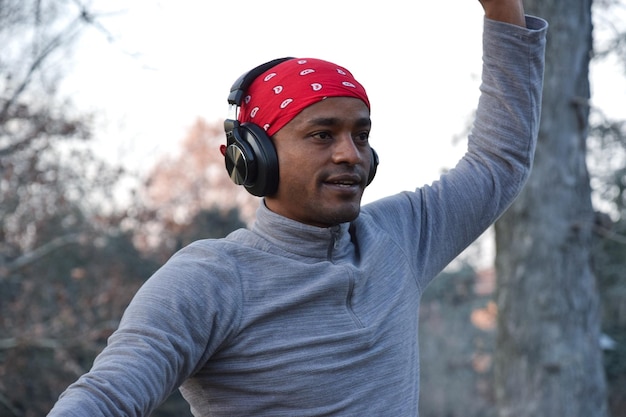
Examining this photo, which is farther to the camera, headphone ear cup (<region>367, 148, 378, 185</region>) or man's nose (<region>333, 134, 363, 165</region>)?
headphone ear cup (<region>367, 148, 378, 185</region>)

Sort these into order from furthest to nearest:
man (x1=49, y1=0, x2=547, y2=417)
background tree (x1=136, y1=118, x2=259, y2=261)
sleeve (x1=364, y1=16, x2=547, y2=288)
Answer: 1. background tree (x1=136, y1=118, x2=259, y2=261)
2. sleeve (x1=364, y1=16, x2=547, y2=288)
3. man (x1=49, y1=0, x2=547, y2=417)

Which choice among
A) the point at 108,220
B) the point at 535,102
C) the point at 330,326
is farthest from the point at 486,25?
the point at 108,220

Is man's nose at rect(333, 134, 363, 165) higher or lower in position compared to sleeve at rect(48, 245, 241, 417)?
higher

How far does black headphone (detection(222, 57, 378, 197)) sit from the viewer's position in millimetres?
2029

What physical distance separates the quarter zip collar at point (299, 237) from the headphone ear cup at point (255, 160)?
75 mm

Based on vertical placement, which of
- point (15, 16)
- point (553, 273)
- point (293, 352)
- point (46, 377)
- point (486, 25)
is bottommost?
point (46, 377)

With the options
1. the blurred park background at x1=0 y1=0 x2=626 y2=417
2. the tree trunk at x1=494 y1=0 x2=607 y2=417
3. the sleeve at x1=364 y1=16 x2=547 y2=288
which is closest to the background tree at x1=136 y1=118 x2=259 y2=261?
the blurred park background at x1=0 y1=0 x2=626 y2=417

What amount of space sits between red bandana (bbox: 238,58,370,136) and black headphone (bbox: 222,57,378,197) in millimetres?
28

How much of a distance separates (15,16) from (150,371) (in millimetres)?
8635

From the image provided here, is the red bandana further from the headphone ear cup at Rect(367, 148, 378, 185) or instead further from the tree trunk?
the tree trunk

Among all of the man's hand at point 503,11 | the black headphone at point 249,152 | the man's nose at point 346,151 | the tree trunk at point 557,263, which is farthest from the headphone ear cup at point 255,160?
the tree trunk at point 557,263

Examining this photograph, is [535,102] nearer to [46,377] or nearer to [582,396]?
[582,396]

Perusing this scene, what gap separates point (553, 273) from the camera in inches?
239

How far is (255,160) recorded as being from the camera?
2.04m
